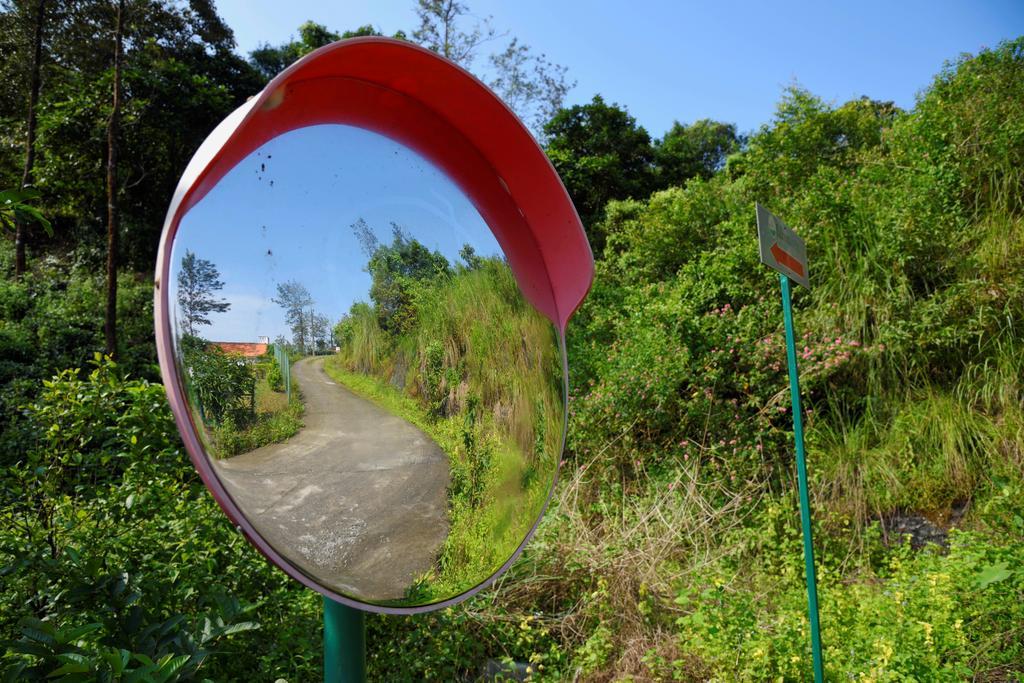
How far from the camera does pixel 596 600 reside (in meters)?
2.60

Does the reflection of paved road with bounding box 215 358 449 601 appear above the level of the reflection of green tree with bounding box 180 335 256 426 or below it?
below

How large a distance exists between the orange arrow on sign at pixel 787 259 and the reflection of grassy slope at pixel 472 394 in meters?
1.65

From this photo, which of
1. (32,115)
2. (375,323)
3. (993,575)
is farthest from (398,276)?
(32,115)

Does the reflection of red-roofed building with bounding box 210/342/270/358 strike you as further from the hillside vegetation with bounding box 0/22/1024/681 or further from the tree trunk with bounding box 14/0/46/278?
the tree trunk with bounding box 14/0/46/278

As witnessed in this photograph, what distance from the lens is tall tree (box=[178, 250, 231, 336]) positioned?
711 mm

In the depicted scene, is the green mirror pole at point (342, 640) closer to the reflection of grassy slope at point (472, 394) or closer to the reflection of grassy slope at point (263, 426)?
the reflection of grassy slope at point (472, 394)

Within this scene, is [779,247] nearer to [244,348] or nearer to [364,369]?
[364,369]

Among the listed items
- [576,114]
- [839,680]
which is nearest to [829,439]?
[839,680]

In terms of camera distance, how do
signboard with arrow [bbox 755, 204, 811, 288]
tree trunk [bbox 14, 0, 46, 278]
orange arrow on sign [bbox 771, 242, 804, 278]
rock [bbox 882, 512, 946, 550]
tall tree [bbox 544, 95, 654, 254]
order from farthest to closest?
tall tree [bbox 544, 95, 654, 254]
tree trunk [bbox 14, 0, 46, 278]
rock [bbox 882, 512, 946, 550]
orange arrow on sign [bbox 771, 242, 804, 278]
signboard with arrow [bbox 755, 204, 811, 288]

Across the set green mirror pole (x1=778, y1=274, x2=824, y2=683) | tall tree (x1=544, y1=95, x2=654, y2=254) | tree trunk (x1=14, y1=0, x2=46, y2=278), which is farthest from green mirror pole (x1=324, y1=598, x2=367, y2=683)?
tall tree (x1=544, y1=95, x2=654, y2=254)

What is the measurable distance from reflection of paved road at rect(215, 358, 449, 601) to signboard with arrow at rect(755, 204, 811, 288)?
168 cm

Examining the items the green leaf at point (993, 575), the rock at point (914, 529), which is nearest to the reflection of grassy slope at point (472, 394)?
the green leaf at point (993, 575)

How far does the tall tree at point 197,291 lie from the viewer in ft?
2.33

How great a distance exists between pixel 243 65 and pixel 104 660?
53.4ft
